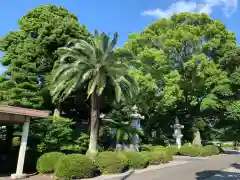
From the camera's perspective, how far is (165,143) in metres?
36.8

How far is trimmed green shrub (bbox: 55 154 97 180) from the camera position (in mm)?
12384

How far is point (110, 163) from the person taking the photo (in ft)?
46.8

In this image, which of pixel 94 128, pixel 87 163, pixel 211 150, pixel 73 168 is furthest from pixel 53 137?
pixel 211 150

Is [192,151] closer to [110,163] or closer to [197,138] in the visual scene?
[197,138]

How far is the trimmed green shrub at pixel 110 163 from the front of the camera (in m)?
14.2

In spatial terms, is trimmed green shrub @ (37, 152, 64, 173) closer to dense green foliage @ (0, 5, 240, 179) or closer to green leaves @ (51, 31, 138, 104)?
dense green foliage @ (0, 5, 240, 179)

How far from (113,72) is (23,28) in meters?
11.4

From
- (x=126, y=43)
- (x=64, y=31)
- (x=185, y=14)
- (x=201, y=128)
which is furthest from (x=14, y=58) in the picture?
(x=201, y=128)

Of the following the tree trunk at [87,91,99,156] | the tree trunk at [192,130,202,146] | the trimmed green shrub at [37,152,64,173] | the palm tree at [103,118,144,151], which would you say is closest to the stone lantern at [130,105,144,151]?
the palm tree at [103,118,144,151]

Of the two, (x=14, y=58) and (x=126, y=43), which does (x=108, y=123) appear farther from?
(x=126, y=43)

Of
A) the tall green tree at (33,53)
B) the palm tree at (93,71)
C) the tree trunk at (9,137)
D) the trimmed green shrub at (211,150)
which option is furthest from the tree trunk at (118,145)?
the trimmed green shrub at (211,150)

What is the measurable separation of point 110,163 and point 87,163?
1695 millimetres

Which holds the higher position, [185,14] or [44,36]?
[185,14]

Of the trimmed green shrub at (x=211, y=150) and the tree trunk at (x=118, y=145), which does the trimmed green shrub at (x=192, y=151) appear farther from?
the tree trunk at (x=118, y=145)
